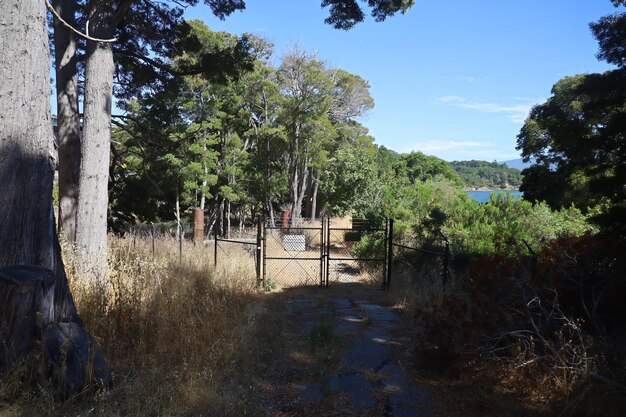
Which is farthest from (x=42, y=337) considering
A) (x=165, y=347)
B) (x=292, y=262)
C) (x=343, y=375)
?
(x=292, y=262)

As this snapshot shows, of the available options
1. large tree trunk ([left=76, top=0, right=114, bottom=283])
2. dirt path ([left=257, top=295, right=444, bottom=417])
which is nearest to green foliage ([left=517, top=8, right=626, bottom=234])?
dirt path ([left=257, top=295, right=444, bottom=417])

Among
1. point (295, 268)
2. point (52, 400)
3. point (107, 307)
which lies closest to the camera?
point (52, 400)

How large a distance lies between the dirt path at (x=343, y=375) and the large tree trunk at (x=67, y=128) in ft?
16.0

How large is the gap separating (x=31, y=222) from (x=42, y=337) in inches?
39.2

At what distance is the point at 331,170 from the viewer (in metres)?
33.8

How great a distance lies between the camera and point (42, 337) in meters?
3.56

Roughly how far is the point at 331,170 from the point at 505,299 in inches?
1150

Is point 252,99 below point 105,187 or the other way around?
the other way around

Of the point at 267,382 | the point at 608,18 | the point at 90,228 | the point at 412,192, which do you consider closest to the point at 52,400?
the point at 267,382

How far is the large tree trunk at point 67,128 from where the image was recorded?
29.4 feet

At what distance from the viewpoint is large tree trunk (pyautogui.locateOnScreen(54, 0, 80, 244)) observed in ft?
29.4

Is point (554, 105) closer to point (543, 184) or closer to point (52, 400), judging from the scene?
point (52, 400)

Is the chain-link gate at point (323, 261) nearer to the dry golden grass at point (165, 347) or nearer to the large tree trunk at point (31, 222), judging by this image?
the dry golden grass at point (165, 347)

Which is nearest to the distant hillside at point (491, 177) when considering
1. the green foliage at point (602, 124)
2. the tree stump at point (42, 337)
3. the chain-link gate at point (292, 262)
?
the chain-link gate at point (292, 262)
